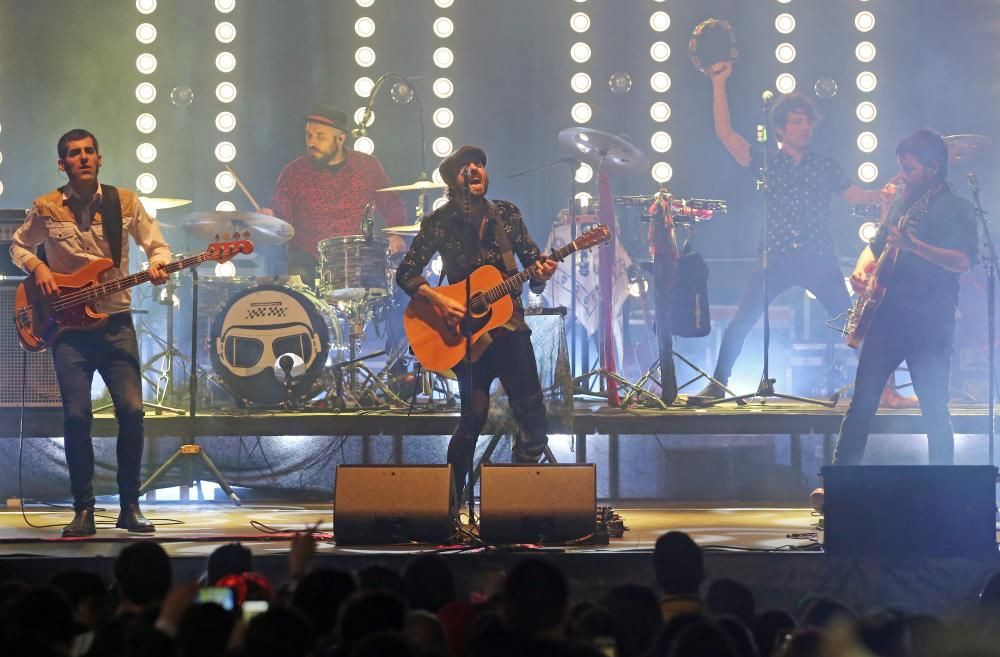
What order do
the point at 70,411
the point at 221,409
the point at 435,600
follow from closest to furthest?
the point at 435,600, the point at 70,411, the point at 221,409

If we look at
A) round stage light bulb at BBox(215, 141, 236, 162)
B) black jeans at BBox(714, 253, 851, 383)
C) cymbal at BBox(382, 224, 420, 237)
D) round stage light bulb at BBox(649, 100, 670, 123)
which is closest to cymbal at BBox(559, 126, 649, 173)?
cymbal at BBox(382, 224, 420, 237)

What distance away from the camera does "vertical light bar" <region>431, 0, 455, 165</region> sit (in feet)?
44.5

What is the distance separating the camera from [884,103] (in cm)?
1350

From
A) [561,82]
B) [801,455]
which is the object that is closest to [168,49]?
[561,82]

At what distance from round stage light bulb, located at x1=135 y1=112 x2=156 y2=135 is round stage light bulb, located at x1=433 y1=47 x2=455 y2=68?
3.31 meters

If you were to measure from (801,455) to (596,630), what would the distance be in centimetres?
585

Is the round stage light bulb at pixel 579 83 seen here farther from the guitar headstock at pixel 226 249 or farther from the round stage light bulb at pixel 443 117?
the guitar headstock at pixel 226 249

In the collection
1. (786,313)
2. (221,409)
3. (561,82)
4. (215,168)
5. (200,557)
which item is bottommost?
(200,557)

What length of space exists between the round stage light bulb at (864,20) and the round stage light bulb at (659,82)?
2213 millimetres

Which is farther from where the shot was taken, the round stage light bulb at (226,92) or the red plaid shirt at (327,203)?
the round stage light bulb at (226,92)

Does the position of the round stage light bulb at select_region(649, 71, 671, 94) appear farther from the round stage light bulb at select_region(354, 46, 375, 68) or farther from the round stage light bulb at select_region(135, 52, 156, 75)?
the round stage light bulb at select_region(135, 52, 156, 75)

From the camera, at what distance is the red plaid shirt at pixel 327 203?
38.9 ft

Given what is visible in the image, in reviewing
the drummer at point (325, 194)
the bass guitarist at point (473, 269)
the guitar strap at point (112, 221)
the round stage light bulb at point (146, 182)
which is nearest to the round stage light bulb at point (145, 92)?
the round stage light bulb at point (146, 182)

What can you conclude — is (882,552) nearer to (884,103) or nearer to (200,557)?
(200,557)
